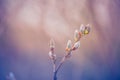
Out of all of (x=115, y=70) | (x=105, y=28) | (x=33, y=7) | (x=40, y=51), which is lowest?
(x=115, y=70)

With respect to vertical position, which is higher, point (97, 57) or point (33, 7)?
point (33, 7)

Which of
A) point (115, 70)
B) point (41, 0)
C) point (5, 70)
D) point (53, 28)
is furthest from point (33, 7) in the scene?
point (115, 70)

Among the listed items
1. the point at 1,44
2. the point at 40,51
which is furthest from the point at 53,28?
the point at 1,44

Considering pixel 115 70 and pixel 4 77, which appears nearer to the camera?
pixel 4 77

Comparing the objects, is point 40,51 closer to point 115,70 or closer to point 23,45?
point 23,45

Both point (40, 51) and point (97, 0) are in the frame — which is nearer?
point (40, 51)

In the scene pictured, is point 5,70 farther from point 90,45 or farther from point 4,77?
point 90,45
